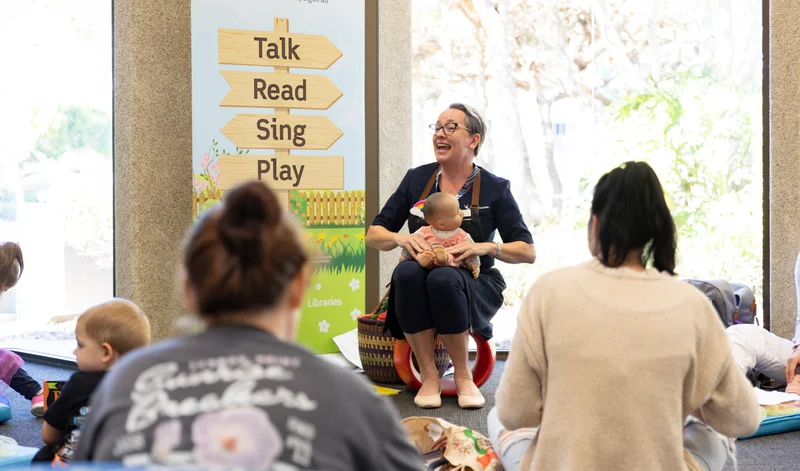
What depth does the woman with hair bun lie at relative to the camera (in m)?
0.86

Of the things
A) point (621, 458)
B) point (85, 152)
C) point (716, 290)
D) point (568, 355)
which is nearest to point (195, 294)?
point (568, 355)

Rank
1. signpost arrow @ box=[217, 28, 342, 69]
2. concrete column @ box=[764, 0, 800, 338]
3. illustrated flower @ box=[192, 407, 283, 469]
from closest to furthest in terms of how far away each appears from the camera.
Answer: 1. illustrated flower @ box=[192, 407, 283, 469]
2. signpost arrow @ box=[217, 28, 342, 69]
3. concrete column @ box=[764, 0, 800, 338]

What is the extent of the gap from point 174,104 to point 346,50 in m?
0.92

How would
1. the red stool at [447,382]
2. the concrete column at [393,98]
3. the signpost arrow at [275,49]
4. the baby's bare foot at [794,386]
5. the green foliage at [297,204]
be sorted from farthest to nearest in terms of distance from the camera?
the concrete column at [393,98], the green foliage at [297,204], the signpost arrow at [275,49], the red stool at [447,382], the baby's bare foot at [794,386]

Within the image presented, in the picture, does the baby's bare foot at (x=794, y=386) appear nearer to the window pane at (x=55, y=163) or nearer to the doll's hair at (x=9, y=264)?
the doll's hair at (x=9, y=264)

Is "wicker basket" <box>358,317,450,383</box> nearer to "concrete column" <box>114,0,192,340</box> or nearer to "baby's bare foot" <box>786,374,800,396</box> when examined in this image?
"concrete column" <box>114,0,192,340</box>

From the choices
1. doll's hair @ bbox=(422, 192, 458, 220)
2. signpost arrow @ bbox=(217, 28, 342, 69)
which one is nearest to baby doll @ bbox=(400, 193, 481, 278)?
doll's hair @ bbox=(422, 192, 458, 220)

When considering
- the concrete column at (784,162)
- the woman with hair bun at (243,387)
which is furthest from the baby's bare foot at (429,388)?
the woman with hair bun at (243,387)

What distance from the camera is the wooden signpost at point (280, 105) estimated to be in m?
4.18

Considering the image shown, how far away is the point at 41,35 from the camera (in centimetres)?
464

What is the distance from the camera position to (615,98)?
4.83 m

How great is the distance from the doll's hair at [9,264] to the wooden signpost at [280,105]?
102 centimetres

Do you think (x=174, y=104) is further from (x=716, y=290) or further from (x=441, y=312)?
(x=716, y=290)

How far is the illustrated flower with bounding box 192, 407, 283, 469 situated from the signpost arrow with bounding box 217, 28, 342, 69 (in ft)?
11.5
